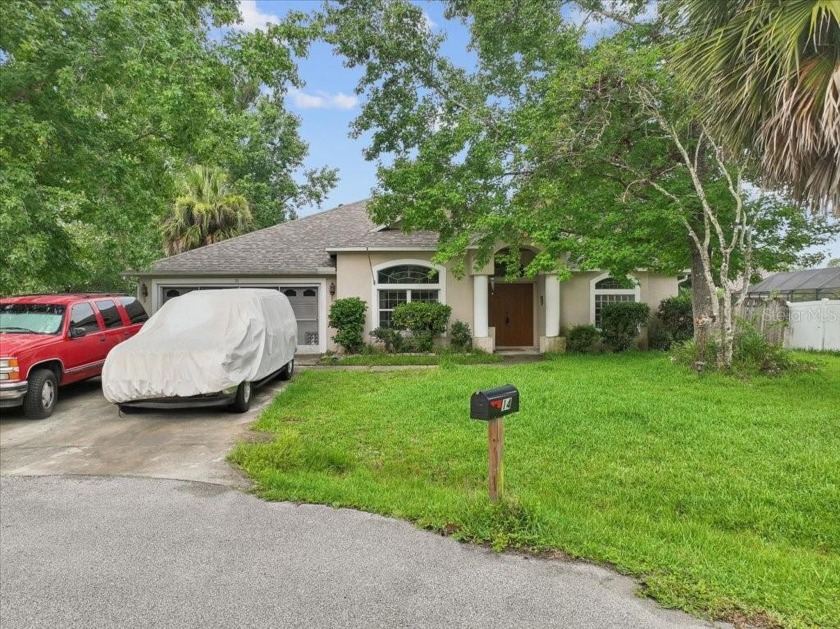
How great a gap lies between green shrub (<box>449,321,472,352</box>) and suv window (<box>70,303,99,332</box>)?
8742 mm

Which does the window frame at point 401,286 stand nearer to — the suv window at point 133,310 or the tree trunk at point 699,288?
the suv window at point 133,310

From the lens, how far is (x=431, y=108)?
15109mm

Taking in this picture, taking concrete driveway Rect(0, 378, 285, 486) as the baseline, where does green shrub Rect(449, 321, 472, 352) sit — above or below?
above

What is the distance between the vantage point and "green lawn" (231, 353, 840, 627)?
3.11m

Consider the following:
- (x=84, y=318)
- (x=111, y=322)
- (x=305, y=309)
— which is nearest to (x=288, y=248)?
(x=305, y=309)

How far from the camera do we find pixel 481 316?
14266mm

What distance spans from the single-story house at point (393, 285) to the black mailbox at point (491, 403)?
33.3 feet

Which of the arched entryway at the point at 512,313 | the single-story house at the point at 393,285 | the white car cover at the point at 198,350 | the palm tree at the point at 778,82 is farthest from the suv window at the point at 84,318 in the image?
the arched entryway at the point at 512,313

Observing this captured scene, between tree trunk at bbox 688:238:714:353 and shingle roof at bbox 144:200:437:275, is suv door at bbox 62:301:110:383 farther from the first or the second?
tree trunk at bbox 688:238:714:353

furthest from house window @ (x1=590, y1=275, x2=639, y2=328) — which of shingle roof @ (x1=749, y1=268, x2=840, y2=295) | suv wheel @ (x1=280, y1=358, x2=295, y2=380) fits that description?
suv wheel @ (x1=280, y1=358, x2=295, y2=380)

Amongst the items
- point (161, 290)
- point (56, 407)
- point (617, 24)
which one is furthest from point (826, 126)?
point (161, 290)

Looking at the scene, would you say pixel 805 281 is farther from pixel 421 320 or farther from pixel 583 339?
pixel 421 320

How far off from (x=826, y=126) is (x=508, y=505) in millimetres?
5703

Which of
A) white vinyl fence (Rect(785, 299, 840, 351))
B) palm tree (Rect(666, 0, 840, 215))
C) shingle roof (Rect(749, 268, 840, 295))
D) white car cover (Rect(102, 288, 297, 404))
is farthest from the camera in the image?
shingle roof (Rect(749, 268, 840, 295))
